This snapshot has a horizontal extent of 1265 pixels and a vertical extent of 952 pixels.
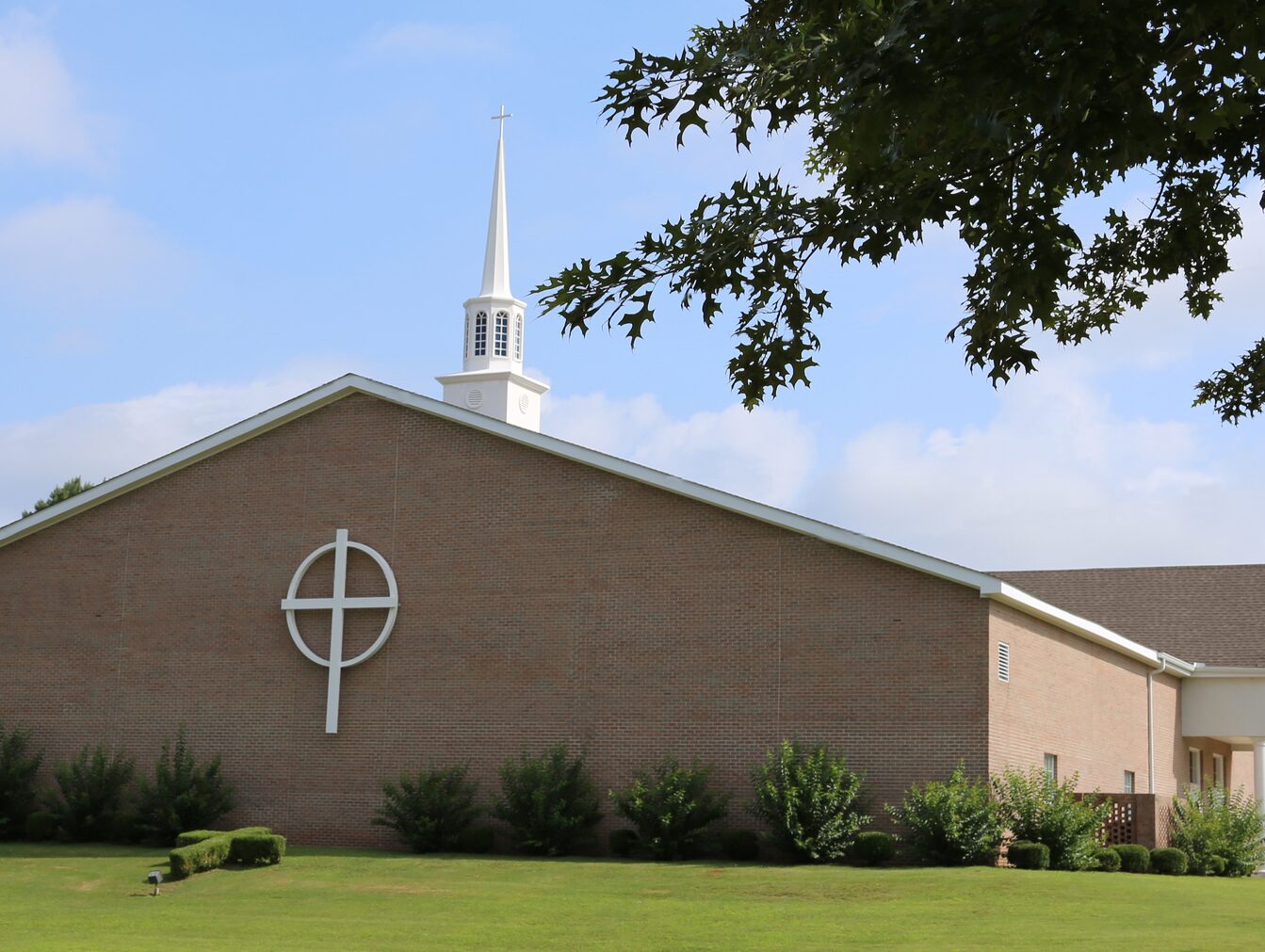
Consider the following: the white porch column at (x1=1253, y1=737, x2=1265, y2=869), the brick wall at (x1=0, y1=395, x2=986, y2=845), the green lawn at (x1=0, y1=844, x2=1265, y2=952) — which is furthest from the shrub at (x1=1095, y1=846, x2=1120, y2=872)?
the white porch column at (x1=1253, y1=737, x2=1265, y2=869)

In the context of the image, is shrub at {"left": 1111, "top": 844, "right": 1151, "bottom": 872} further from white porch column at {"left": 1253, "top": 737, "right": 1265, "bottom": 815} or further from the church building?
white porch column at {"left": 1253, "top": 737, "right": 1265, "bottom": 815}

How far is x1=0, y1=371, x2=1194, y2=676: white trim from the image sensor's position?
26.6m

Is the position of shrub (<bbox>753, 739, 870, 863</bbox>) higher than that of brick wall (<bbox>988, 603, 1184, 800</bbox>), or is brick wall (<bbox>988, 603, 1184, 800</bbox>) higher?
brick wall (<bbox>988, 603, 1184, 800</bbox>)

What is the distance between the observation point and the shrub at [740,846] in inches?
1024

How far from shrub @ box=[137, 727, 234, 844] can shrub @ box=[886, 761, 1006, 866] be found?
1262cm

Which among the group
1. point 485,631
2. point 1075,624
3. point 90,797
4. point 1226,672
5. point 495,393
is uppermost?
point 495,393

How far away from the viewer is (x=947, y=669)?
85.8 feet

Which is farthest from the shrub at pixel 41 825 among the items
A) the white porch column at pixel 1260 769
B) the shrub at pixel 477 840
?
the white porch column at pixel 1260 769

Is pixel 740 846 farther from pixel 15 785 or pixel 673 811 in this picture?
pixel 15 785

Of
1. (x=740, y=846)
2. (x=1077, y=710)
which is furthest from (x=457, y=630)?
(x=1077, y=710)

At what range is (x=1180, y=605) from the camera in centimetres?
4400

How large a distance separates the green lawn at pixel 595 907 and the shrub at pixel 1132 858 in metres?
1.20

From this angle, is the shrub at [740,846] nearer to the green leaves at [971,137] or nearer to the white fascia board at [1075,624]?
the white fascia board at [1075,624]

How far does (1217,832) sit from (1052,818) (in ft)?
20.1
